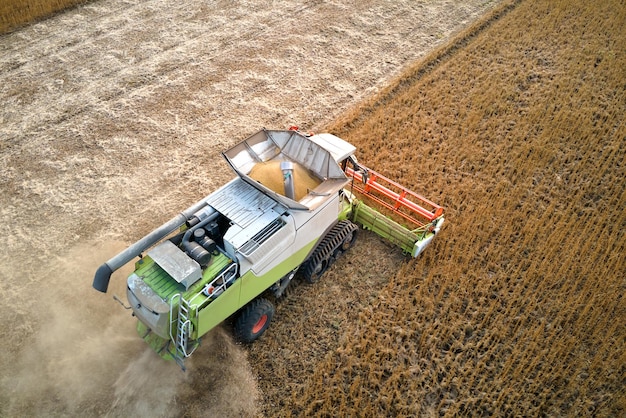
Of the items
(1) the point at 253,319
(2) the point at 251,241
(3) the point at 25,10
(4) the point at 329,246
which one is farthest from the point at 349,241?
(3) the point at 25,10

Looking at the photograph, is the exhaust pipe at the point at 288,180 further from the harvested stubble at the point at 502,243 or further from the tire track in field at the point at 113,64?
the tire track in field at the point at 113,64

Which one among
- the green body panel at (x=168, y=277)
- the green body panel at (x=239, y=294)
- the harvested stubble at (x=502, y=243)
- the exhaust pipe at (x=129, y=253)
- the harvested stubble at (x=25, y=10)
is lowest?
the harvested stubble at (x=502, y=243)

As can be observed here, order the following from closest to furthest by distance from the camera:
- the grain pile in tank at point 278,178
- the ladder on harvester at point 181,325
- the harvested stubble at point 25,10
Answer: the ladder on harvester at point 181,325
the grain pile in tank at point 278,178
the harvested stubble at point 25,10

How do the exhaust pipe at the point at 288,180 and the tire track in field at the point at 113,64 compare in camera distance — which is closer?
the exhaust pipe at the point at 288,180

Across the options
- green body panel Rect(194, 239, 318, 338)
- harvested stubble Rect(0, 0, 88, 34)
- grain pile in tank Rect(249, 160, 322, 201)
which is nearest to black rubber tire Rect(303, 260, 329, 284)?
green body panel Rect(194, 239, 318, 338)

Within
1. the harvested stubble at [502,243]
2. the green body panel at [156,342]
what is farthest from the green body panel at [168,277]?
the harvested stubble at [502,243]

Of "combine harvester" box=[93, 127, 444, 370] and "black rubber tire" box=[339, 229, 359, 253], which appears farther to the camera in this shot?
"black rubber tire" box=[339, 229, 359, 253]

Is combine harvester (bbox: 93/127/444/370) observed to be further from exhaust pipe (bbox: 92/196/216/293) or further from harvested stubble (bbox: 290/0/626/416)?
harvested stubble (bbox: 290/0/626/416)

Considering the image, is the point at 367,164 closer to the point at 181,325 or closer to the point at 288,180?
the point at 288,180
